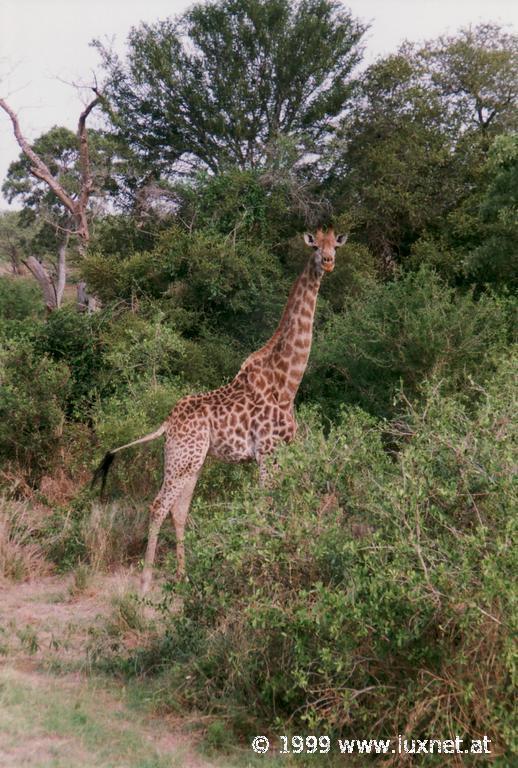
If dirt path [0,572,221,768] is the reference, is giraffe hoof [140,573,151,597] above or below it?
above

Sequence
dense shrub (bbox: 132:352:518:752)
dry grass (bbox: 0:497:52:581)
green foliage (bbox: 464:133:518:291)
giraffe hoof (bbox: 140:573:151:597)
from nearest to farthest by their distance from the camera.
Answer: dense shrub (bbox: 132:352:518:752), giraffe hoof (bbox: 140:573:151:597), dry grass (bbox: 0:497:52:581), green foliage (bbox: 464:133:518:291)

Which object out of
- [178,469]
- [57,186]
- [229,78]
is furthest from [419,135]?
[178,469]

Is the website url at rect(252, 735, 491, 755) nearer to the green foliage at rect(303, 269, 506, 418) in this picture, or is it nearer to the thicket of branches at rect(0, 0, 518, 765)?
the thicket of branches at rect(0, 0, 518, 765)

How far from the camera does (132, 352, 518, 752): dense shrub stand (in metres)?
4.72

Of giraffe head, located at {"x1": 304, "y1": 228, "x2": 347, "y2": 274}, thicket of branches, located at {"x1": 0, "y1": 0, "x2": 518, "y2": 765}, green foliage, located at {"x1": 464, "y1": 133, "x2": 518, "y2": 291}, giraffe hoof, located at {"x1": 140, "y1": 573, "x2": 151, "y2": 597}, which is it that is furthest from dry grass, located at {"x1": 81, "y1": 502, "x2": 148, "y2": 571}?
green foliage, located at {"x1": 464, "y1": 133, "x2": 518, "y2": 291}

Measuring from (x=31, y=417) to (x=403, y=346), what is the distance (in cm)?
431

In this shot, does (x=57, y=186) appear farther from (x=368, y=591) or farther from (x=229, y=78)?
(x=368, y=591)

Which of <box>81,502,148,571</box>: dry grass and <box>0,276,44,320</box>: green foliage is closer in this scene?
<box>81,502,148,571</box>: dry grass

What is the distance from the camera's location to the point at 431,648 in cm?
485

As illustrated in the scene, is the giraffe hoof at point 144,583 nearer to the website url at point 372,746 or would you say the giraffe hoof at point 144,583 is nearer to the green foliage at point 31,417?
the website url at point 372,746

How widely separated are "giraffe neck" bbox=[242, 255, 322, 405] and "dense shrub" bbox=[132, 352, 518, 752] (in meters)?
3.20

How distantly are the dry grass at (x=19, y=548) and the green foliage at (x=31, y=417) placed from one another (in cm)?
174

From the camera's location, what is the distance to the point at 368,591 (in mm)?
4938

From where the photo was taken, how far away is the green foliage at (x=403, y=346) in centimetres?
1099
